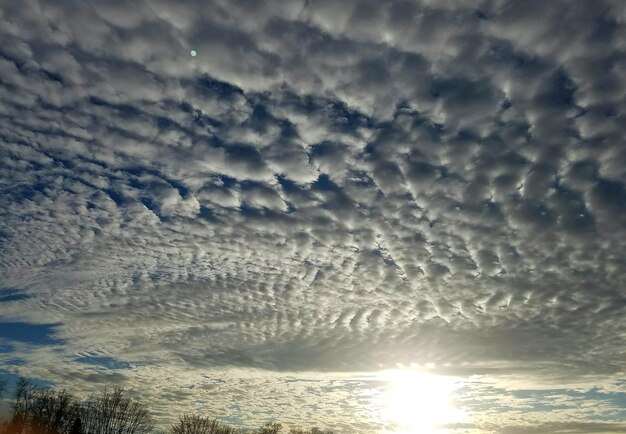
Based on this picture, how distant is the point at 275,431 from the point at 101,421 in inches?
2388

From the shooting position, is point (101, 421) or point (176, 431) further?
point (176, 431)

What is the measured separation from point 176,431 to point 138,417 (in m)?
13.3

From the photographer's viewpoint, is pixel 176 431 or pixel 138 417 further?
pixel 176 431

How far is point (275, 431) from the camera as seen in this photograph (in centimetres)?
13588

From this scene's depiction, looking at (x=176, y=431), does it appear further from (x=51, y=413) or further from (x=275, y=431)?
(x=275, y=431)

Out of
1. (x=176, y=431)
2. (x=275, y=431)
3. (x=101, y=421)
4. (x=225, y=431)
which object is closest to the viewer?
(x=101, y=421)

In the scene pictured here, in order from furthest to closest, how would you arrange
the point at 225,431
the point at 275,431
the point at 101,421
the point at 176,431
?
1. the point at 275,431
2. the point at 225,431
3. the point at 176,431
4. the point at 101,421

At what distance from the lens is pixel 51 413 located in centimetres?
8406

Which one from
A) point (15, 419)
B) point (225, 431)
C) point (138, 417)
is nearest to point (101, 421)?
point (138, 417)

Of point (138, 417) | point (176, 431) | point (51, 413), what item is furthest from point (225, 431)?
point (51, 413)

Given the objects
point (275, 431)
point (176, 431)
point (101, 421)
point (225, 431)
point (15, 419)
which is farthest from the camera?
point (275, 431)

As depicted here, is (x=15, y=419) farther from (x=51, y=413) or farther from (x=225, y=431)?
(x=225, y=431)

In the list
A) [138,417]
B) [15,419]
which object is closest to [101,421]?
[138,417]

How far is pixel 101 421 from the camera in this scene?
8950 centimetres
